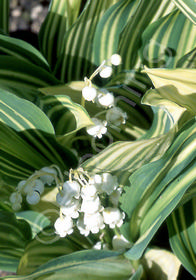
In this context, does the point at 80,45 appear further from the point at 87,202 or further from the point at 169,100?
Answer: the point at 87,202

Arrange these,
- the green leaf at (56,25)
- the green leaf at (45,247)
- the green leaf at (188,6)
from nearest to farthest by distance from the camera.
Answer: the green leaf at (188,6) < the green leaf at (45,247) < the green leaf at (56,25)

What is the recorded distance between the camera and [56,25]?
1.00 metres

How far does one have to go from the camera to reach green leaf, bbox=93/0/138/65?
81 centimetres

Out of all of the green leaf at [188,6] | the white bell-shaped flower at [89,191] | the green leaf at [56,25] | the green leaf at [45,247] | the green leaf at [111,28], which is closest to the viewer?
the white bell-shaped flower at [89,191]

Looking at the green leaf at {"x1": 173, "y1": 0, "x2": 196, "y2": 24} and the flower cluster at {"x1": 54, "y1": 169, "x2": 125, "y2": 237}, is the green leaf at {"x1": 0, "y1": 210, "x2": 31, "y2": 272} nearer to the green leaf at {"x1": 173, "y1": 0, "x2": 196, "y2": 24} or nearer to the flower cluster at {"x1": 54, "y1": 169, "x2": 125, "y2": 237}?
the flower cluster at {"x1": 54, "y1": 169, "x2": 125, "y2": 237}

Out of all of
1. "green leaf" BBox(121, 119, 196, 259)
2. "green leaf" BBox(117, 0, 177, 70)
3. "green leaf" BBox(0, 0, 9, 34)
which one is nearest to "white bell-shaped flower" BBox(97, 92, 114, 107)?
"green leaf" BBox(121, 119, 196, 259)

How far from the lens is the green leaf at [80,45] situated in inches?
33.6

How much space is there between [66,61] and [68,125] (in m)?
0.25

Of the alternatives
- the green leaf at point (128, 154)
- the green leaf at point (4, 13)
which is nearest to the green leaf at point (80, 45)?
the green leaf at point (4, 13)

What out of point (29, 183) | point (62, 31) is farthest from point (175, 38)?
point (29, 183)

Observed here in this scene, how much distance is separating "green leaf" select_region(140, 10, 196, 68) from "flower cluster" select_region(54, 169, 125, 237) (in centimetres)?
35

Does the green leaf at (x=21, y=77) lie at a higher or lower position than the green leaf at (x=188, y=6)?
lower

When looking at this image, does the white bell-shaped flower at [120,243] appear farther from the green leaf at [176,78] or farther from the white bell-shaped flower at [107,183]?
the green leaf at [176,78]

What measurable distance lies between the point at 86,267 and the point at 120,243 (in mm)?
132
